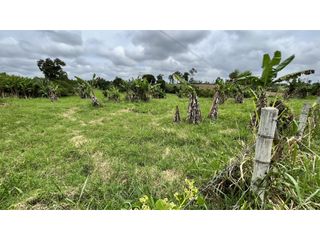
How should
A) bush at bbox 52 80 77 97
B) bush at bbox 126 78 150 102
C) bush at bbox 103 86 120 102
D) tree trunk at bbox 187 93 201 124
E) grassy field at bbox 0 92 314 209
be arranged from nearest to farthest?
grassy field at bbox 0 92 314 209
tree trunk at bbox 187 93 201 124
bush at bbox 126 78 150 102
bush at bbox 103 86 120 102
bush at bbox 52 80 77 97

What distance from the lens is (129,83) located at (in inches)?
436

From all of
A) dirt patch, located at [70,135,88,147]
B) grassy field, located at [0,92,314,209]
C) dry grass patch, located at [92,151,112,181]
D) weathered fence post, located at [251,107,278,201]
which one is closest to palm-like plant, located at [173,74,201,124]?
grassy field, located at [0,92,314,209]

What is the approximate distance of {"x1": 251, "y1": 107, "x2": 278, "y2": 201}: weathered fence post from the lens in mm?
1094

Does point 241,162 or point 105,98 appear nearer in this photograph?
point 241,162

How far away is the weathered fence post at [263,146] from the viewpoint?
1.09 m

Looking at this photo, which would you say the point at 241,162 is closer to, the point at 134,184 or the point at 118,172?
the point at 134,184

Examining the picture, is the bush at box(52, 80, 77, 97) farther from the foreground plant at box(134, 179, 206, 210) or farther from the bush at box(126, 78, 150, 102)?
the foreground plant at box(134, 179, 206, 210)

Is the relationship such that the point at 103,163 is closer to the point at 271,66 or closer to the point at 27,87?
the point at 271,66

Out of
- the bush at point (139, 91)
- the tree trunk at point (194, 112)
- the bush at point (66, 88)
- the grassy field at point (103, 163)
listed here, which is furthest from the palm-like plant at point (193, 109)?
the bush at point (66, 88)

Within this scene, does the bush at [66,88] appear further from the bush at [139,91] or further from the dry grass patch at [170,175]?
the dry grass patch at [170,175]

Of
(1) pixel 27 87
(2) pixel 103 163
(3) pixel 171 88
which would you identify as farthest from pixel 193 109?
(1) pixel 27 87

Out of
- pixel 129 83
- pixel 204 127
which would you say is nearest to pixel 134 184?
pixel 204 127

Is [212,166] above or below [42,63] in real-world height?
below

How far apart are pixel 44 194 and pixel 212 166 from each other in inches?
61.8
